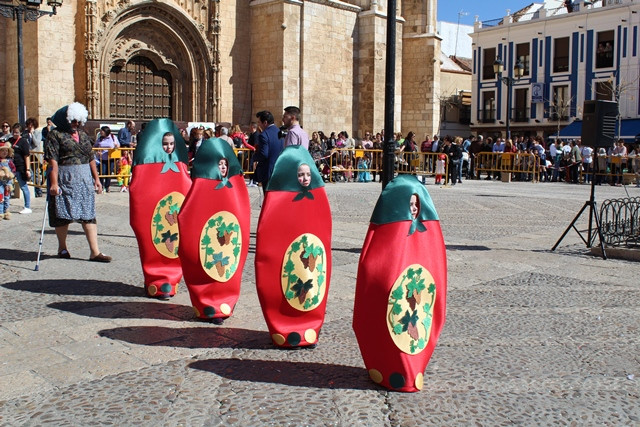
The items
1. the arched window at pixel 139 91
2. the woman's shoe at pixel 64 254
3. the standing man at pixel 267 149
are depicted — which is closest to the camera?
the woman's shoe at pixel 64 254

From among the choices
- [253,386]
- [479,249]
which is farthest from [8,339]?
[479,249]

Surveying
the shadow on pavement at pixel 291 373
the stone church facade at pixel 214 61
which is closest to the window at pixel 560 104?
the stone church facade at pixel 214 61

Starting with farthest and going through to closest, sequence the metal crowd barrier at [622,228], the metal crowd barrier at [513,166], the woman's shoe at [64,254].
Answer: the metal crowd barrier at [513,166] → the metal crowd barrier at [622,228] → the woman's shoe at [64,254]

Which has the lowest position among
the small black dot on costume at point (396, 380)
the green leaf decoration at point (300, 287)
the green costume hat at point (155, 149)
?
the small black dot on costume at point (396, 380)

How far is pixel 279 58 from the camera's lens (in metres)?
21.1

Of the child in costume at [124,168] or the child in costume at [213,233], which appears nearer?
the child in costume at [213,233]

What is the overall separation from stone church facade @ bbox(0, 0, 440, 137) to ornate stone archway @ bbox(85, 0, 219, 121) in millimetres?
29

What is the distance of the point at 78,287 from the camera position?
6.16 meters

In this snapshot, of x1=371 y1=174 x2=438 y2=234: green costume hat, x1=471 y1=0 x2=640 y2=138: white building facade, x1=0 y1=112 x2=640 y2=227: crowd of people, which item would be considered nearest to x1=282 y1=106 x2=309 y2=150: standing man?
x1=0 y1=112 x2=640 y2=227: crowd of people

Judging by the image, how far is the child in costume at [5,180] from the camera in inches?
420

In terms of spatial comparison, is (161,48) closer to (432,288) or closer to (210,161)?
(210,161)

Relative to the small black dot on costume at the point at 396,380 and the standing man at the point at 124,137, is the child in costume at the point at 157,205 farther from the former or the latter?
the standing man at the point at 124,137

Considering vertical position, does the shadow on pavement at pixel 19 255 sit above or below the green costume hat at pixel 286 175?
below

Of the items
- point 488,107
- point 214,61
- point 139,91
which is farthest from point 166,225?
point 488,107
